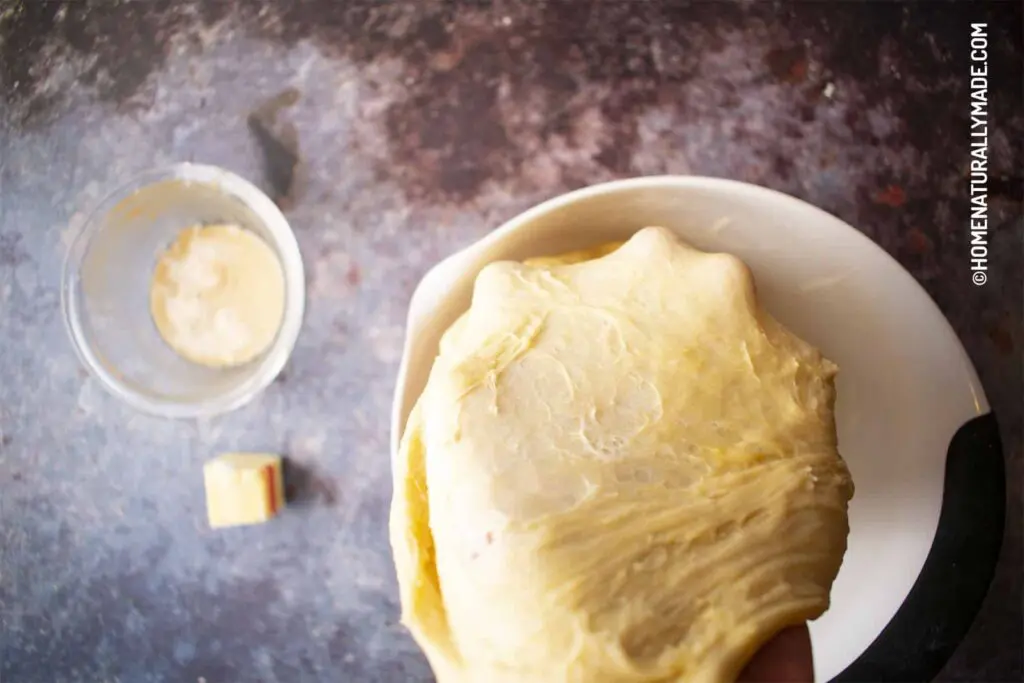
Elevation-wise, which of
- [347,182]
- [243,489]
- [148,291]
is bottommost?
[243,489]

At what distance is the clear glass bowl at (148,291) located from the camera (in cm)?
71

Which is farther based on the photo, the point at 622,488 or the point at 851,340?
the point at 851,340

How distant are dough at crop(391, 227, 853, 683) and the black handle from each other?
0.20m

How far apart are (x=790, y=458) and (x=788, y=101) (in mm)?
401

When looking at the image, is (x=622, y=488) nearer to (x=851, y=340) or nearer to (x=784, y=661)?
(x=784, y=661)

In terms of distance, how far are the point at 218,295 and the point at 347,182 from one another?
16cm

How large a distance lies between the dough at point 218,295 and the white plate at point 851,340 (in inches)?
8.7

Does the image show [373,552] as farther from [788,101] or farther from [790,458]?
[788,101]

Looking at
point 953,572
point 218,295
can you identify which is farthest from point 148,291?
point 953,572

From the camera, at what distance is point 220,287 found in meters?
0.72

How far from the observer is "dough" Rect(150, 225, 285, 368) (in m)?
0.72

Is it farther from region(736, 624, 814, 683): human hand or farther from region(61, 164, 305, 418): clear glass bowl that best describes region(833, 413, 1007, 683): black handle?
region(61, 164, 305, 418): clear glass bowl

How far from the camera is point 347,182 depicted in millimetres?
743

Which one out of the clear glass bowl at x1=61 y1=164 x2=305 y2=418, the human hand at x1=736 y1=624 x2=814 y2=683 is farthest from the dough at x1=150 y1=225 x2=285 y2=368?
the human hand at x1=736 y1=624 x2=814 y2=683
